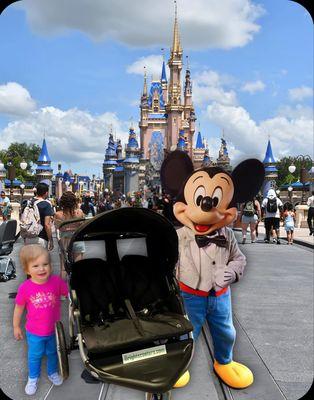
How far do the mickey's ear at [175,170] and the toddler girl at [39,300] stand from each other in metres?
0.99

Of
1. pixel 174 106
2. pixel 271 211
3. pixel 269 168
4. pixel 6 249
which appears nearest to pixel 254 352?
pixel 6 249

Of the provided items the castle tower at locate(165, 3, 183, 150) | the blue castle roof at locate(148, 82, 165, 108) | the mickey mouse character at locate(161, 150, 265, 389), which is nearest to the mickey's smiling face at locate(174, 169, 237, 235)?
the mickey mouse character at locate(161, 150, 265, 389)

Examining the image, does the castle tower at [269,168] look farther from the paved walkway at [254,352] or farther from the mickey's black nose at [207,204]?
the paved walkway at [254,352]

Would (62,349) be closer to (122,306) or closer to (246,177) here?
(122,306)

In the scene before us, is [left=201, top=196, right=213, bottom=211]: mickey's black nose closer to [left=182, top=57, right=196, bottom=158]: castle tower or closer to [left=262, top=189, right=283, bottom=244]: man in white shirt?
[left=262, top=189, right=283, bottom=244]: man in white shirt

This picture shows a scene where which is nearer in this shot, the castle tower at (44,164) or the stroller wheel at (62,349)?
the stroller wheel at (62,349)

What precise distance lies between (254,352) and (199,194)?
6.11 feet

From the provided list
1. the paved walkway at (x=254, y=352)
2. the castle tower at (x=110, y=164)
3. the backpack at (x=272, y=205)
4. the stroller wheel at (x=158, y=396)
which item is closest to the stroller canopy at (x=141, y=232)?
the stroller wheel at (x=158, y=396)

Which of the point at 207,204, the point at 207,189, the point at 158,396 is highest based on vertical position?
the point at 207,189

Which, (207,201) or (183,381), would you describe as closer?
(207,201)

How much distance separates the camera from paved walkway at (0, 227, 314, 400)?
315 cm

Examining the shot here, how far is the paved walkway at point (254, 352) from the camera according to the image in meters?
3.15

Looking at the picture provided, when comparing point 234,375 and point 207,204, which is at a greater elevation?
point 207,204

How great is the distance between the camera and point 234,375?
127 inches
